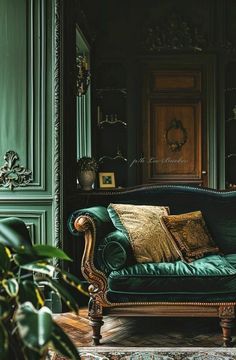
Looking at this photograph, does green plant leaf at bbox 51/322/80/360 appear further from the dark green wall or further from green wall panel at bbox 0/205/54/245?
the dark green wall

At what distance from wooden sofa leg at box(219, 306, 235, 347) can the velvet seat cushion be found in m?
0.08

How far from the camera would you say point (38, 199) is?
3.16 meters

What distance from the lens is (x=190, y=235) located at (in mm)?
2828

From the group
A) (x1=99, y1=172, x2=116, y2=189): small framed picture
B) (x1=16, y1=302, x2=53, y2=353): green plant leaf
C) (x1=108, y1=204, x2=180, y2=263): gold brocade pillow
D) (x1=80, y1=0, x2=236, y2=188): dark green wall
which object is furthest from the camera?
(x1=80, y1=0, x2=236, y2=188): dark green wall

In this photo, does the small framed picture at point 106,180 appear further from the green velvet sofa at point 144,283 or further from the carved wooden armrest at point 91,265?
the carved wooden armrest at point 91,265

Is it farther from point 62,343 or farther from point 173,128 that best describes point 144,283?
point 173,128

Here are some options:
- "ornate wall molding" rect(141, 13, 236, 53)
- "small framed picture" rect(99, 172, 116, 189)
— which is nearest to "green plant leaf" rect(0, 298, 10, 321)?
"small framed picture" rect(99, 172, 116, 189)

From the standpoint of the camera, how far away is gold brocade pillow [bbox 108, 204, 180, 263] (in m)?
2.67

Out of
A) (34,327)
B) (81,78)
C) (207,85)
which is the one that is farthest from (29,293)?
(207,85)

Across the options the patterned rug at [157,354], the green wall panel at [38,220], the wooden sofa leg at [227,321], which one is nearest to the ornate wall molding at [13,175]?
the green wall panel at [38,220]

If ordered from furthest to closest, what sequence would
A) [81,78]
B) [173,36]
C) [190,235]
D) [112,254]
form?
[173,36], [81,78], [190,235], [112,254]

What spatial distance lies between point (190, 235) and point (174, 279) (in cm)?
39

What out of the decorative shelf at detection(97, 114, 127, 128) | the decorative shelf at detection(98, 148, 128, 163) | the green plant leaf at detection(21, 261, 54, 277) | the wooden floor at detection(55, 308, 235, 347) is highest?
the decorative shelf at detection(97, 114, 127, 128)

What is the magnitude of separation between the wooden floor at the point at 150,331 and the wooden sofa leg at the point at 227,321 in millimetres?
65
